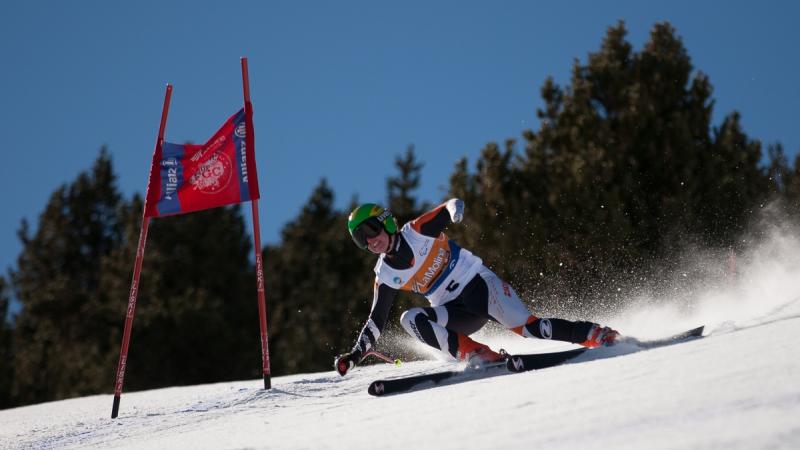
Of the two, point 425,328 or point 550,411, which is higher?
point 425,328

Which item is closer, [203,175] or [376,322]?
[376,322]

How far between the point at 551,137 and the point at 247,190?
8858 millimetres

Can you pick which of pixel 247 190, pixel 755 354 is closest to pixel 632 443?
pixel 755 354

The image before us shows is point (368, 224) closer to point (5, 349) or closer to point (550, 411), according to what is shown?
point (550, 411)

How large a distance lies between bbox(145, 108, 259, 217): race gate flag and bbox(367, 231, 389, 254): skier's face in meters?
2.17

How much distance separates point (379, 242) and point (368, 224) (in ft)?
0.61

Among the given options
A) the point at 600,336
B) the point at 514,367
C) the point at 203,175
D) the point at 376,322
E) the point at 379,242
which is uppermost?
the point at 203,175

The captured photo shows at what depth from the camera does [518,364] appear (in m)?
6.08

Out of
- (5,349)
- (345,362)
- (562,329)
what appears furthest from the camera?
(5,349)

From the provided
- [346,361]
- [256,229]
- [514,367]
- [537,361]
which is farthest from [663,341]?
[256,229]

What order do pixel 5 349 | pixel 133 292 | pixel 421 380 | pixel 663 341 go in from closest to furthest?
pixel 663 341, pixel 421 380, pixel 133 292, pixel 5 349

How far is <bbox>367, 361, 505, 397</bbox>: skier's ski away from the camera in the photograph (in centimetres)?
623

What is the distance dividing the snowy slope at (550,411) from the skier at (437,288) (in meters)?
0.75

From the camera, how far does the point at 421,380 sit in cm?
640
